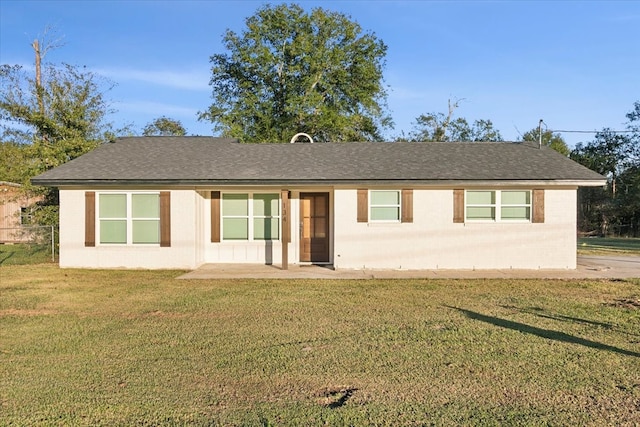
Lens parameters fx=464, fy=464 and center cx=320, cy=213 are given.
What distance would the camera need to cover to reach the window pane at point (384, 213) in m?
13.5

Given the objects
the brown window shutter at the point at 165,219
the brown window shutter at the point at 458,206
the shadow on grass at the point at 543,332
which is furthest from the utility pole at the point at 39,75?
the shadow on grass at the point at 543,332

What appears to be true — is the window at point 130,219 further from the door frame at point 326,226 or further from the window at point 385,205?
the window at point 385,205

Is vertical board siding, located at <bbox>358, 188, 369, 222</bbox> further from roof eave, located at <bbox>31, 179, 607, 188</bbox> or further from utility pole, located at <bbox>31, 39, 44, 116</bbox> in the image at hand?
utility pole, located at <bbox>31, 39, 44, 116</bbox>

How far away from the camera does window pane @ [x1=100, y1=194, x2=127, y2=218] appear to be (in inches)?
540

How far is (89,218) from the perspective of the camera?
13586mm

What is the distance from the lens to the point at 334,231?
13445mm

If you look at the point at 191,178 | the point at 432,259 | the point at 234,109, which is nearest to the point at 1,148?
the point at 234,109

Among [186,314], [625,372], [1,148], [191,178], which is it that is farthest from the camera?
[1,148]

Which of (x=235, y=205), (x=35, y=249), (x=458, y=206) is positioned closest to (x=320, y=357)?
(x=458, y=206)

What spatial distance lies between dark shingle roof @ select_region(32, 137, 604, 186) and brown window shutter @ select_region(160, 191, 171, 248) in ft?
1.77

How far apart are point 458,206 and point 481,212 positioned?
72cm

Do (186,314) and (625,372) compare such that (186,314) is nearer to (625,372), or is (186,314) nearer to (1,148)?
(625,372)

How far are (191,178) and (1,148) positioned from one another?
31.0m

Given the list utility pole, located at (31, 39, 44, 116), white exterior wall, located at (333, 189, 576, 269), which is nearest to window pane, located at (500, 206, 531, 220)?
white exterior wall, located at (333, 189, 576, 269)
